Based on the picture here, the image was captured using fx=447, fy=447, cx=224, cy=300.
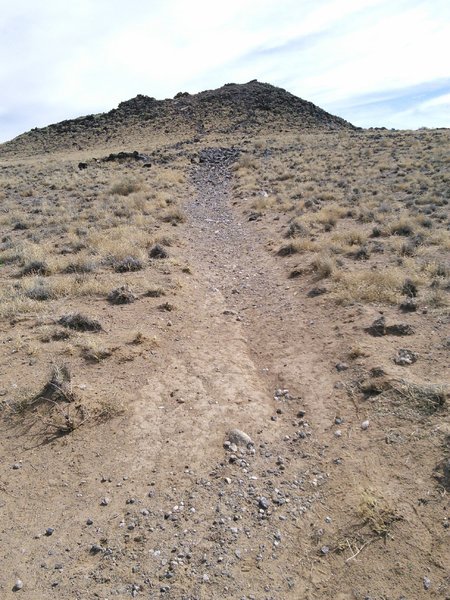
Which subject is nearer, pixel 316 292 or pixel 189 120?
pixel 316 292

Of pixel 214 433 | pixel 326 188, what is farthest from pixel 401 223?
pixel 214 433

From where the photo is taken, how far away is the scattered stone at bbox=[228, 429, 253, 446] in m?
4.84

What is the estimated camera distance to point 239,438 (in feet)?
16.0

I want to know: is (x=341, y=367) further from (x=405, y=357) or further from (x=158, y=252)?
(x=158, y=252)

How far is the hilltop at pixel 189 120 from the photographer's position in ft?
160

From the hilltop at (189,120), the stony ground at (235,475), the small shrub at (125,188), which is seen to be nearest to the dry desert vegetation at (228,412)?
the stony ground at (235,475)

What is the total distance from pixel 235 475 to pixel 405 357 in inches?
115

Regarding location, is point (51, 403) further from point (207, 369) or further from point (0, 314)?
point (0, 314)

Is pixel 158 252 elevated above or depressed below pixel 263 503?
above

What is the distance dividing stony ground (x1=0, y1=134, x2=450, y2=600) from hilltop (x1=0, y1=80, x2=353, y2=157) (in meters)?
42.8

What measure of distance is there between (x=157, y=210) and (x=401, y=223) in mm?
8170

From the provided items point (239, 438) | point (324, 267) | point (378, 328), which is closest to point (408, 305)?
point (378, 328)

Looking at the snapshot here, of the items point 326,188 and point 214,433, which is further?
point 326,188

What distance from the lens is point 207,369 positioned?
6.25 metres
